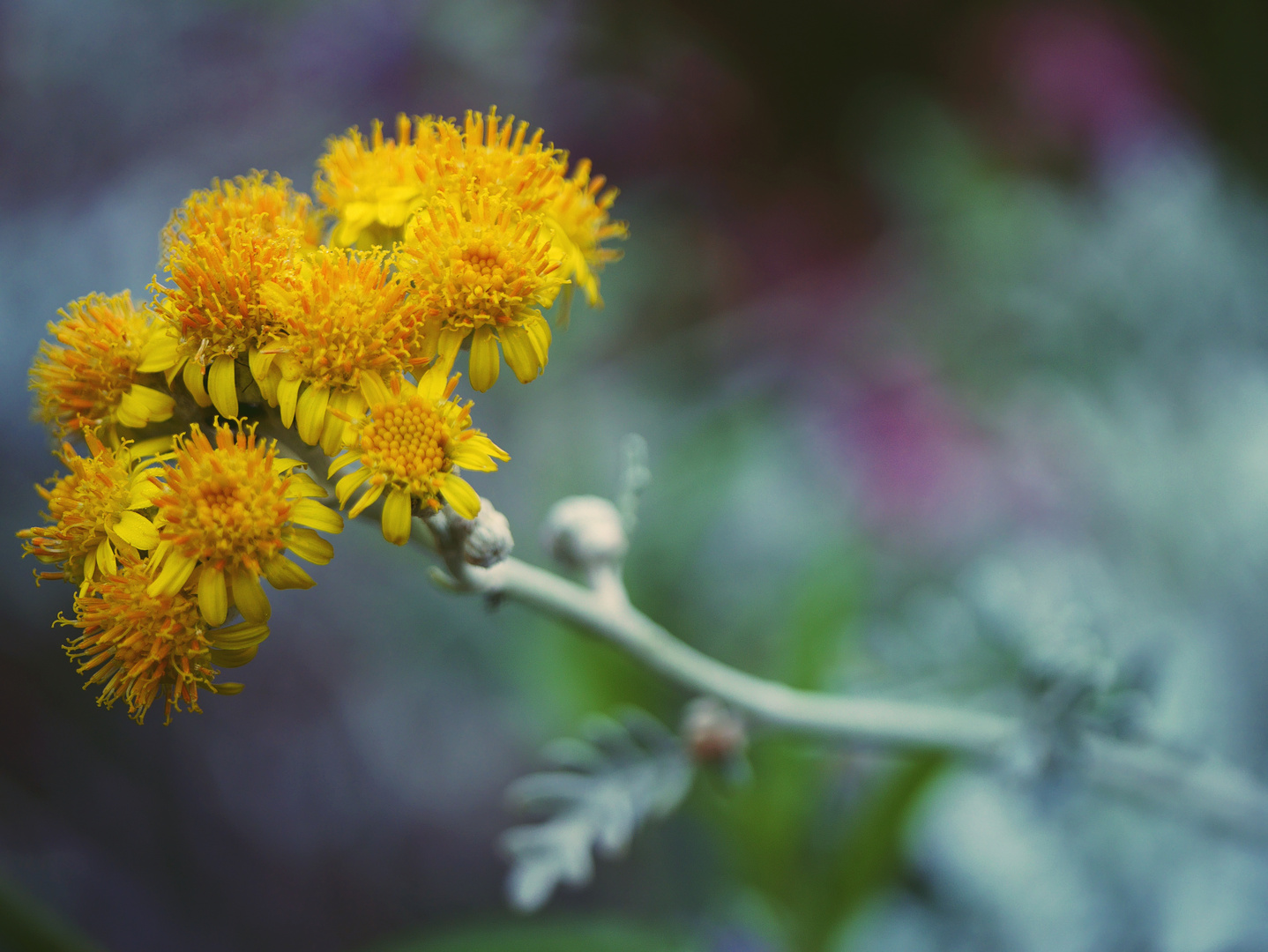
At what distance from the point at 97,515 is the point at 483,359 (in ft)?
1.08

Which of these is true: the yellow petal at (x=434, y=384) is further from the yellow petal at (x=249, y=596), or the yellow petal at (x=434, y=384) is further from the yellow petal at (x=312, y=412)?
the yellow petal at (x=249, y=596)

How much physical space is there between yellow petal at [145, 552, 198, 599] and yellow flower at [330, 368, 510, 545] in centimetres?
12

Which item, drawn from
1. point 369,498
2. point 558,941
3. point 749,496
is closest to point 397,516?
point 369,498

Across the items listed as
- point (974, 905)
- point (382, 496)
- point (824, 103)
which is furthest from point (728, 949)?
point (824, 103)

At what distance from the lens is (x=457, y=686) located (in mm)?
1902

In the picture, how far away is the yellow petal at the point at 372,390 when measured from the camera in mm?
668

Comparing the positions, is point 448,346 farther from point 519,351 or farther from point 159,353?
point 159,353

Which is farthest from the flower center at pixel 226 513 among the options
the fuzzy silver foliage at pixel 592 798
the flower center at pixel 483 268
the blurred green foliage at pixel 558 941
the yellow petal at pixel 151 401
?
the blurred green foliage at pixel 558 941

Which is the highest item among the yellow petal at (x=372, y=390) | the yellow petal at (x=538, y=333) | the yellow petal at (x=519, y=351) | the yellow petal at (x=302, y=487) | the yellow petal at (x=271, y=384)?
the yellow petal at (x=538, y=333)

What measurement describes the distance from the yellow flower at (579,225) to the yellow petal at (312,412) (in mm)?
232

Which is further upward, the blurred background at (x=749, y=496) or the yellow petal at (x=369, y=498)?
the blurred background at (x=749, y=496)

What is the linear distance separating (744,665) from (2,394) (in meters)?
1.47

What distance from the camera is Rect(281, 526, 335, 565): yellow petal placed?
65cm

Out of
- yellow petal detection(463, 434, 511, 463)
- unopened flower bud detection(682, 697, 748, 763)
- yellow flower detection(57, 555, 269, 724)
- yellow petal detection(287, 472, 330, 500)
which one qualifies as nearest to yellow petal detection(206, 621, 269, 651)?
yellow flower detection(57, 555, 269, 724)
